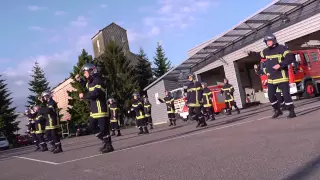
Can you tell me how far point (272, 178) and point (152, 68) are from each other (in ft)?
176

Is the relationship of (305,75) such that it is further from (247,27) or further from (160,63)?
(160,63)

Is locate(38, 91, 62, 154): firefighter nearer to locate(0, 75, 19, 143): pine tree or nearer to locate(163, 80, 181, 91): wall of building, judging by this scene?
locate(163, 80, 181, 91): wall of building

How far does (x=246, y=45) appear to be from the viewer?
79.6ft

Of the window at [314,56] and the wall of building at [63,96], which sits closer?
the window at [314,56]

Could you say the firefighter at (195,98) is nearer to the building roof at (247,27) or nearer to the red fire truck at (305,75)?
the red fire truck at (305,75)

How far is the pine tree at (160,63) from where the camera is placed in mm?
58031

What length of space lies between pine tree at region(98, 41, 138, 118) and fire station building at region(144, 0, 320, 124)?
1067 centimetres

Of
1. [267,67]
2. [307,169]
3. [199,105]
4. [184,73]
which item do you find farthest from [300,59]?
[307,169]

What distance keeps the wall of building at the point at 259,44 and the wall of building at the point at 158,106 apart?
12.1 ft

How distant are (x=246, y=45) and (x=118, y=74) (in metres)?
23.0

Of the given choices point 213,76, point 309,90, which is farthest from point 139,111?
point 213,76

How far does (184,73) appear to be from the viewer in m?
30.5

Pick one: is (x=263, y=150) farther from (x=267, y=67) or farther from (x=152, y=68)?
(x=152, y=68)

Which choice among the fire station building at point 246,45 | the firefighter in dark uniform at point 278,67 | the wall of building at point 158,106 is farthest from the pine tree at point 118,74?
the firefighter in dark uniform at point 278,67
